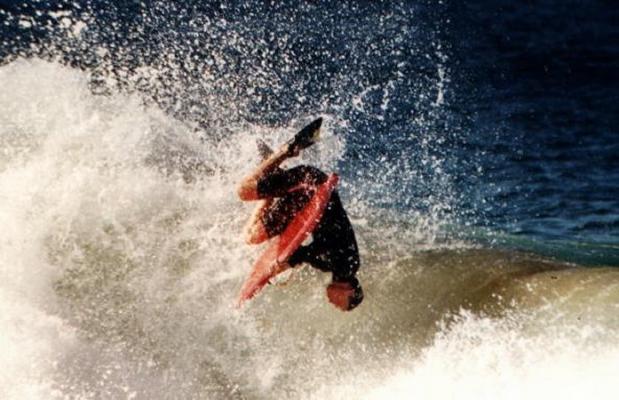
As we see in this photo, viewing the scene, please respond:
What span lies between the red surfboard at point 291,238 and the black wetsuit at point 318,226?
0.08 meters

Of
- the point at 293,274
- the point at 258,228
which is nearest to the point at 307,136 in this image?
the point at 258,228

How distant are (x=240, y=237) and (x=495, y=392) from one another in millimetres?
3437

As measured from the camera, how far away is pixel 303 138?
438cm

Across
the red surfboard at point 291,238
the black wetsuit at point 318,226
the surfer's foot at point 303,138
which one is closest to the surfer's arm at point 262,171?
the surfer's foot at point 303,138

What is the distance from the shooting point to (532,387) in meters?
4.34

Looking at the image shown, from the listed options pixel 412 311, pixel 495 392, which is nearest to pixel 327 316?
pixel 412 311

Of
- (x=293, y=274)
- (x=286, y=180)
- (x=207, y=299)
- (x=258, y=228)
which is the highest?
(x=286, y=180)

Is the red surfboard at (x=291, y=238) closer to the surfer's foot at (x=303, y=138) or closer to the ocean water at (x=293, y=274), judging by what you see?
the surfer's foot at (x=303, y=138)

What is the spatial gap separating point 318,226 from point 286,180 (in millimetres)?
434

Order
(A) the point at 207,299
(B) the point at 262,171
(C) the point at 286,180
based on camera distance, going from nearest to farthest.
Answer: (B) the point at 262,171 → (C) the point at 286,180 → (A) the point at 207,299

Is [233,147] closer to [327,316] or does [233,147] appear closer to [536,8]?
[327,316]

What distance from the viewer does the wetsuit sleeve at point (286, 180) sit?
14.9ft

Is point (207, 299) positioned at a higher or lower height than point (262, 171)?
lower

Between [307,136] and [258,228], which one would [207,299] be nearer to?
[258,228]
